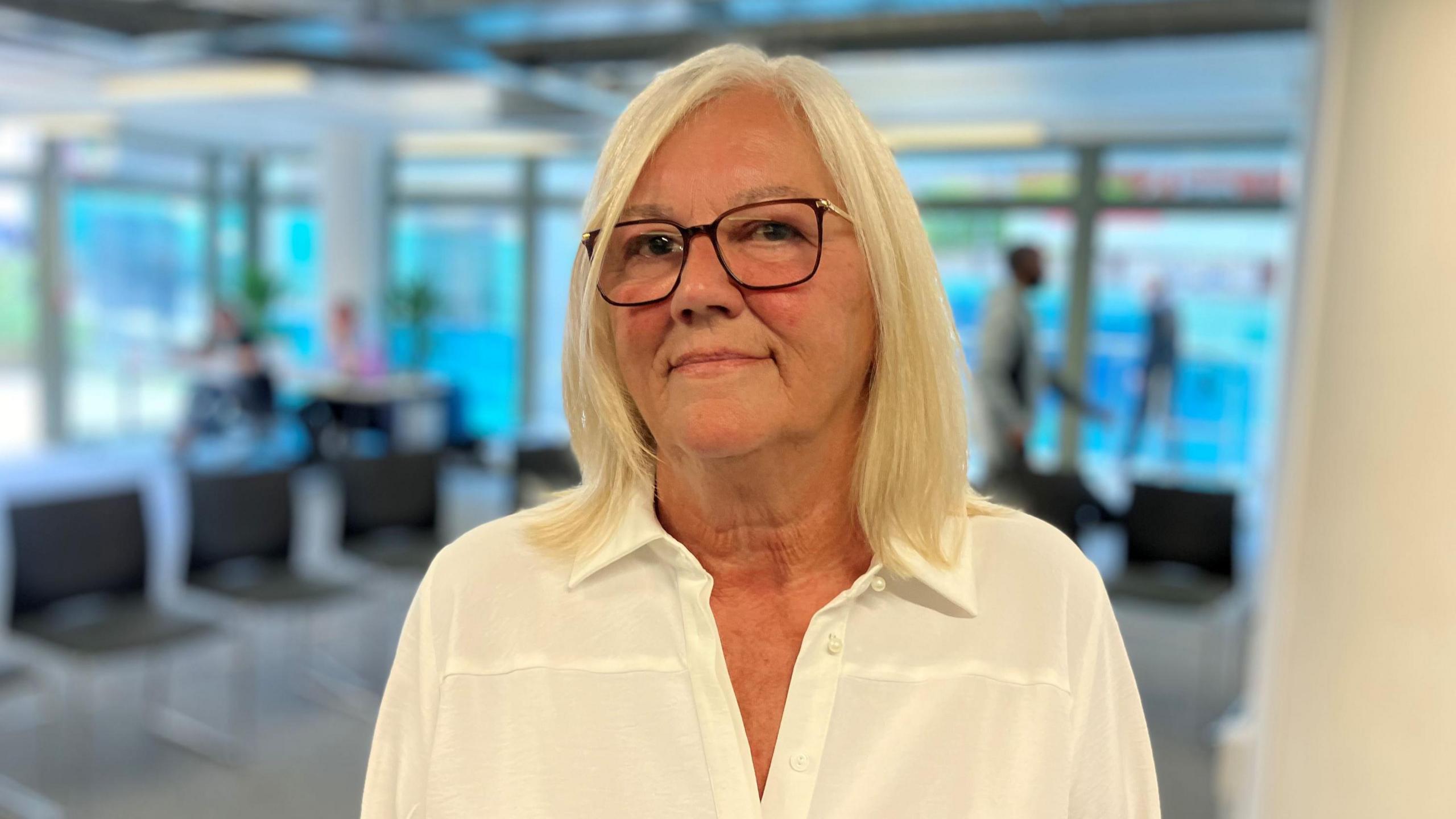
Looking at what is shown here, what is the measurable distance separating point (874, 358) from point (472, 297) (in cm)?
1083

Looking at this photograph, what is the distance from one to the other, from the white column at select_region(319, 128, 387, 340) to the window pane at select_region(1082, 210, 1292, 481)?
6679 millimetres

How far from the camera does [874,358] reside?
1.17 m

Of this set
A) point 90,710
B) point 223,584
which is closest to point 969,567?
point 223,584

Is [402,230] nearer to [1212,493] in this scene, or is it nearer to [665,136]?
[1212,493]

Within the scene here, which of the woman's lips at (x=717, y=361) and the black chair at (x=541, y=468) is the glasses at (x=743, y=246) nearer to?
the woman's lips at (x=717, y=361)

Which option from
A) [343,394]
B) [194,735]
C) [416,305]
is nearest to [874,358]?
[194,735]

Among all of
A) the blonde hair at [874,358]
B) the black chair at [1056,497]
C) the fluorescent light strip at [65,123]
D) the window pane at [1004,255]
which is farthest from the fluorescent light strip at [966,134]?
the blonde hair at [874,358]

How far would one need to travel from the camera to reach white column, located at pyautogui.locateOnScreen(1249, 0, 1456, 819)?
7.19ft

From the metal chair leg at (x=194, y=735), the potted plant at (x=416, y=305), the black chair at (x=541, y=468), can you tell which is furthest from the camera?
the potted plant at (x=416, y=305)

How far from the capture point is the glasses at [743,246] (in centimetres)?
103

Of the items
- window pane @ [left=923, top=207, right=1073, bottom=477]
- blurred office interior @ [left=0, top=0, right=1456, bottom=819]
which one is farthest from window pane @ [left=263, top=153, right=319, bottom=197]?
window pane @ [left=923, top=207, right=1073, bottom=477]

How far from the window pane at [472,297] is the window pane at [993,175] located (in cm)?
403

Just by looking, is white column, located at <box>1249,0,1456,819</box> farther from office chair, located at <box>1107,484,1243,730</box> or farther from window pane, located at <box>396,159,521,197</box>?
window pane, located at <box>396,159,521,197</box>

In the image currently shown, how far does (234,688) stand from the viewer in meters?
4.75
